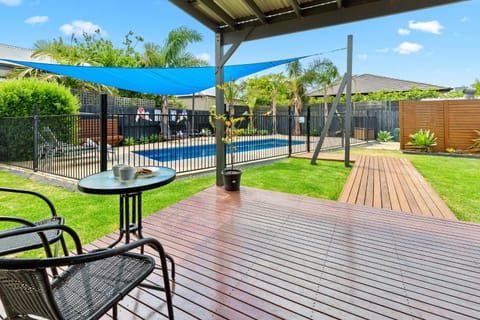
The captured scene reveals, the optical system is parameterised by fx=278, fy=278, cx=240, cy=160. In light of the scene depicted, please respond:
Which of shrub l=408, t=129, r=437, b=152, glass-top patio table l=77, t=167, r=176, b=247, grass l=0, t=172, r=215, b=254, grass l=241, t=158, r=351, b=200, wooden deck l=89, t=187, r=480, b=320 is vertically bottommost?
wooden deck l=89, t=187, r=480, b=320

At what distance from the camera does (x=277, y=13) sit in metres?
3.96

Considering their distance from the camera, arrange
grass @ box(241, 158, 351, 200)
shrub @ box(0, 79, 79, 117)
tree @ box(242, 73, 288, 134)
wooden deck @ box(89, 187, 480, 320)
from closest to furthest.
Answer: wooden deck @ box(89, 187, 480, 320) → grass @ box(241, 158, 351, 200) → shrub @ box(0, 79, 79, 117) → tree @ box(242, 73, 288, 134)

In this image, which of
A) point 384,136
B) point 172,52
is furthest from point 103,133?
point 384,136

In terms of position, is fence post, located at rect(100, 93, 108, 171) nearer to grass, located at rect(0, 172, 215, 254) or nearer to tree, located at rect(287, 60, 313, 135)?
grass, located at rect(0, 172, 215, 254)

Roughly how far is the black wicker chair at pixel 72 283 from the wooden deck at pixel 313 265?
1.34 ft

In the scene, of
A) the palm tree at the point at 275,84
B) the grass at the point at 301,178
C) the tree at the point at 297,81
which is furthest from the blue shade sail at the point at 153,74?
the palm tree at the point at 275,84

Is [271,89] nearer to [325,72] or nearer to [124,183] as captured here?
[325,72]

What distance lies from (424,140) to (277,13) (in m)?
8.10

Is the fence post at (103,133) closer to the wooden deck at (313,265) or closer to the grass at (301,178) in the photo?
the wooden deck at (313,265)

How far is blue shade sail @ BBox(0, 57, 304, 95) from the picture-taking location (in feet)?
15.9

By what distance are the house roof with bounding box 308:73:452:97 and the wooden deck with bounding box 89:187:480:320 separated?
59.8ft

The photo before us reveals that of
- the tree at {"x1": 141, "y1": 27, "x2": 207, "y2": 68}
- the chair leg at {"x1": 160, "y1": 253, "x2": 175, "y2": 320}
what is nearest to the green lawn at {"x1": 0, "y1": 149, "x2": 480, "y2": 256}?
the chair leg at {"x1": 160, "y1": 253, "x2": 175, "y2": 320}

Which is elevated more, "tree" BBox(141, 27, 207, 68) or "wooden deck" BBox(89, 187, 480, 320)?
"tree" BBox(141, 27, 207, 68)

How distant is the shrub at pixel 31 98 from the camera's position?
7105 mm
